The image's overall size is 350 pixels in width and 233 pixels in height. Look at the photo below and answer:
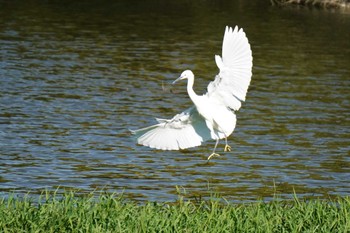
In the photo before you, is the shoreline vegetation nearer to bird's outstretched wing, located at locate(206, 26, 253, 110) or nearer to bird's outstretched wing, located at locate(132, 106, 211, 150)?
bird's outstretched wing, located at locate(132, 106, 211, 150)

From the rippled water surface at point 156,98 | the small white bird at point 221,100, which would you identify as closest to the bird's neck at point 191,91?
the small white bird at point 221,100

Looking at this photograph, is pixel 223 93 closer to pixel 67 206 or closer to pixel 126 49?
pixel 67 206

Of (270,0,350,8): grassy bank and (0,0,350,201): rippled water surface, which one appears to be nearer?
(0,0,350,201): rippled water surface

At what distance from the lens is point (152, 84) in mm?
22844

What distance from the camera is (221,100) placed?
11398 mm

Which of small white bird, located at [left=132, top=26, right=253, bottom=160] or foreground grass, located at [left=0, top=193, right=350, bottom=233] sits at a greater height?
small white bird, located at [left=132, top=26, right=253, bottom=160]

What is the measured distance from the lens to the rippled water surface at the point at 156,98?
50.6 ft

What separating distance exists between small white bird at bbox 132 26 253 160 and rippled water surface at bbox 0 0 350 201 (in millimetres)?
792

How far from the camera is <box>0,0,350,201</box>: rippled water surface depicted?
15.4 metres

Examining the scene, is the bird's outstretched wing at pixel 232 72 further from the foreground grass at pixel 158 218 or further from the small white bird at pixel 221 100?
the foreground grass at pixel 158 218

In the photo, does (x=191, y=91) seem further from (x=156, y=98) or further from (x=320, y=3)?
(x=320, y=3)

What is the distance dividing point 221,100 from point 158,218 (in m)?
2.04

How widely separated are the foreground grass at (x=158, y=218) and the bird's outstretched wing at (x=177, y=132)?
1.25 m

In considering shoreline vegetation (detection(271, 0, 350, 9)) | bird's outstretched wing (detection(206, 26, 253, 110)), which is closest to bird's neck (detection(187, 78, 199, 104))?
bird's outstretched wing (detection(206, 26, 253, 110))
